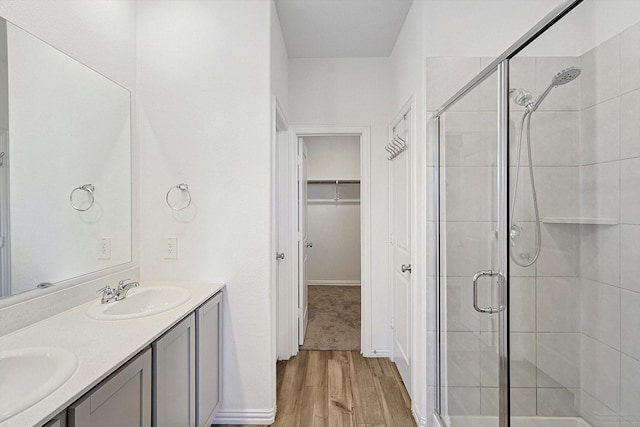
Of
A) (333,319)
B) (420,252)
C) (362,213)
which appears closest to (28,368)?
(420,252)

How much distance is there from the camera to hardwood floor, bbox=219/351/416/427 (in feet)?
7.13

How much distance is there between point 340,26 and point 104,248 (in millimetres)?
2275

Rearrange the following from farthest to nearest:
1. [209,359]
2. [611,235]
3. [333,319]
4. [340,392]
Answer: [333,319]
[340,392]
[209,359]
[611,235]

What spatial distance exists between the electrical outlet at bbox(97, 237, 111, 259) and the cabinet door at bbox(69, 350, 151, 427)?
868 mm

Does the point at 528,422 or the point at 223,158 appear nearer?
the point at 528,422

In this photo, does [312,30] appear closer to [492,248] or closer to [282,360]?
[492,248]

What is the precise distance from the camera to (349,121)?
3096mm

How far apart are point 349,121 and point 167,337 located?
2.35m

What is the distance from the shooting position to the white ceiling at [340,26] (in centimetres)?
240

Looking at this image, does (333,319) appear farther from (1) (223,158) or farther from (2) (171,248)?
(1) (223,158)

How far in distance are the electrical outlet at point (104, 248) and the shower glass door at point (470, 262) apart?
1920mm

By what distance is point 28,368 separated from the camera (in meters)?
1.08

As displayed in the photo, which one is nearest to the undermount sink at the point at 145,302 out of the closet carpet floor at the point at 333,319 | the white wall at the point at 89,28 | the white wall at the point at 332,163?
the white wall at the point at 89,28

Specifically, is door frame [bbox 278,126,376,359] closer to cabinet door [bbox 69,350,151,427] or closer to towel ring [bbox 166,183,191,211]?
towel ring [bbox 166,183,191,211]
